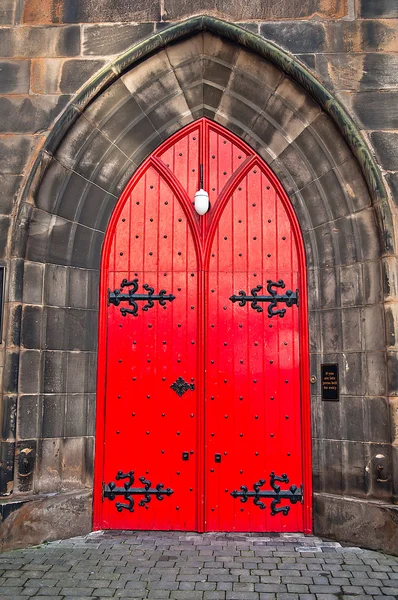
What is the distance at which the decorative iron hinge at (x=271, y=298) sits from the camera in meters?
4.90

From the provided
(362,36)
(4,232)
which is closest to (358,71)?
(362,36)

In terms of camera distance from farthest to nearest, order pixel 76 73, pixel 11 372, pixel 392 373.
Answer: pixel 76 73
pixel 11 372
pixel 392 373

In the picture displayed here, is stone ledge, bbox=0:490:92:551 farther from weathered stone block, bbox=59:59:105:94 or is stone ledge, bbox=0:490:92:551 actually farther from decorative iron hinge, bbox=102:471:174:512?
weathered stone block, bbox=59:59:105:94

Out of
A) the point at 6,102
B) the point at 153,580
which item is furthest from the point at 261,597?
the point at 6,102

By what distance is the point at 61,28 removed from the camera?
16.0 feet

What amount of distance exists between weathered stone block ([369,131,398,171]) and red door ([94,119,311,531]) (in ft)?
2.96

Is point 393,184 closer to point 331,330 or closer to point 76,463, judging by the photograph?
point 331,330

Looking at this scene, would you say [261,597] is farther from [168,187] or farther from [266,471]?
[168,187]

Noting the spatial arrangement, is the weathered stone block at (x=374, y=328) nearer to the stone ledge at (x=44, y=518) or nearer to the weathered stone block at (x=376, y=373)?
the weathered stone block at (x=376, y=373)

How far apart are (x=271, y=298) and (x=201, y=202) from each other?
3.48 ft

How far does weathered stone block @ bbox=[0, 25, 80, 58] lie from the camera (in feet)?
15.9

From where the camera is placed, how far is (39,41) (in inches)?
192

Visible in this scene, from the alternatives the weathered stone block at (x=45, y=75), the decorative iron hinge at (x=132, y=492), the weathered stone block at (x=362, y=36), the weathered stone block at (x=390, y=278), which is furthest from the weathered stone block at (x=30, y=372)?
the weathered stone block at (x=362, y=36)

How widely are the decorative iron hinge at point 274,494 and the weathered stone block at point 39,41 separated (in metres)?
4.07
